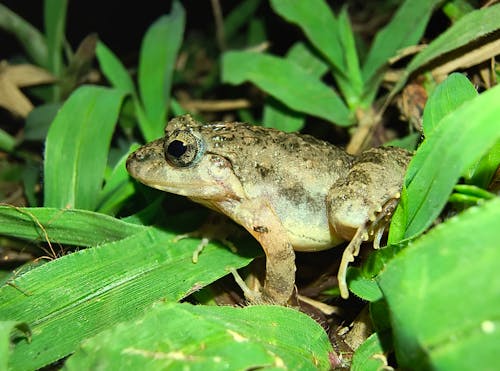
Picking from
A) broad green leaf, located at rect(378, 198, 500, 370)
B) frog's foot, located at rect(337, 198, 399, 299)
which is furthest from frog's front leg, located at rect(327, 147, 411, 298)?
broad green leaf, located at rect(378, 198, 500, 370)

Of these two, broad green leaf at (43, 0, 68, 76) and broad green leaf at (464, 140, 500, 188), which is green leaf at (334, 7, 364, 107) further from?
broad green leaf at (43, 0, 68, 76)

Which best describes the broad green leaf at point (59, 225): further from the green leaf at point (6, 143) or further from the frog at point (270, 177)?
the green leaf at point (6, 143)

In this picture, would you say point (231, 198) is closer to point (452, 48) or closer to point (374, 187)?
point (374, 187)

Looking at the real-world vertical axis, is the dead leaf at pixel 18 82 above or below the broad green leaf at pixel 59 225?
above

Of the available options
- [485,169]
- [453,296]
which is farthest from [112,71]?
[453,296]

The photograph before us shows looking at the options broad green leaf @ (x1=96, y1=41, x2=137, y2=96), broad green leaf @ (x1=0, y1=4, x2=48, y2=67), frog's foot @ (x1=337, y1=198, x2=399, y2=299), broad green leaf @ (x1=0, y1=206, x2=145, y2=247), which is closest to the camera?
frog's foot @ (x1=337, y1=198, x2=399, y2=299)

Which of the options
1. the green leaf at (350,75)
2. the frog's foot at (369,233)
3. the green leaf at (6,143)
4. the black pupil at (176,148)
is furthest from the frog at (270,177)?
the green leaf at (6,143)
